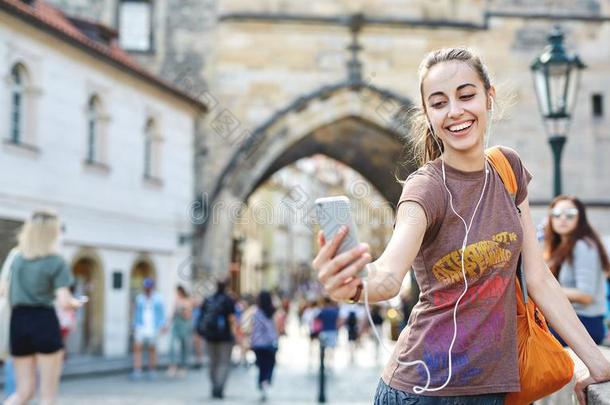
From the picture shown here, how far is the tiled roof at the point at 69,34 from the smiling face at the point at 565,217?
404 inches

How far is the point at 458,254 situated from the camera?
2238 mm

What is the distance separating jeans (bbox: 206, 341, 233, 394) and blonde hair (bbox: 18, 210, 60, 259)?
5355 millimetres

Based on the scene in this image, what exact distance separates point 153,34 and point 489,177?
19.1m

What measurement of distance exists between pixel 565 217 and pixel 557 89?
403 cm

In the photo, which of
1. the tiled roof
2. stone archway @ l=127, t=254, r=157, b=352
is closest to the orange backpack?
the tiled roof

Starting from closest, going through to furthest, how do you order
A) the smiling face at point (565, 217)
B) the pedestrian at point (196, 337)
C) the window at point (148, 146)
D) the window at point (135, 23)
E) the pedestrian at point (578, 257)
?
1. the pedestrian at point (578, 257)
2. the smiling face at point (565, 217)
3. the pedestrian at point (196, 337)
4. the window at point (148, 146)
5. the window at point (135, 23)

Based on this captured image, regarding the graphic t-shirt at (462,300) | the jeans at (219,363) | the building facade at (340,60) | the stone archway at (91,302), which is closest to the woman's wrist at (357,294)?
the graphic t-shirt at (462,300)

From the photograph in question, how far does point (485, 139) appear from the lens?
245 cm

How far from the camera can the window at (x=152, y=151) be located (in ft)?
61.4

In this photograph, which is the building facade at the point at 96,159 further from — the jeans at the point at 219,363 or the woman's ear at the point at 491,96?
the woman's ear at the point at 491,96

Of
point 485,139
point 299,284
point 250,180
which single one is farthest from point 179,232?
point 299,284

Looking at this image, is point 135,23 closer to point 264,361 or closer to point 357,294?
point 264,361

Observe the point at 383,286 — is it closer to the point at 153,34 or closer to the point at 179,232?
the point at 179,232

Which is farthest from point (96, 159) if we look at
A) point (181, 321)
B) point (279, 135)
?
point (279, 135)
